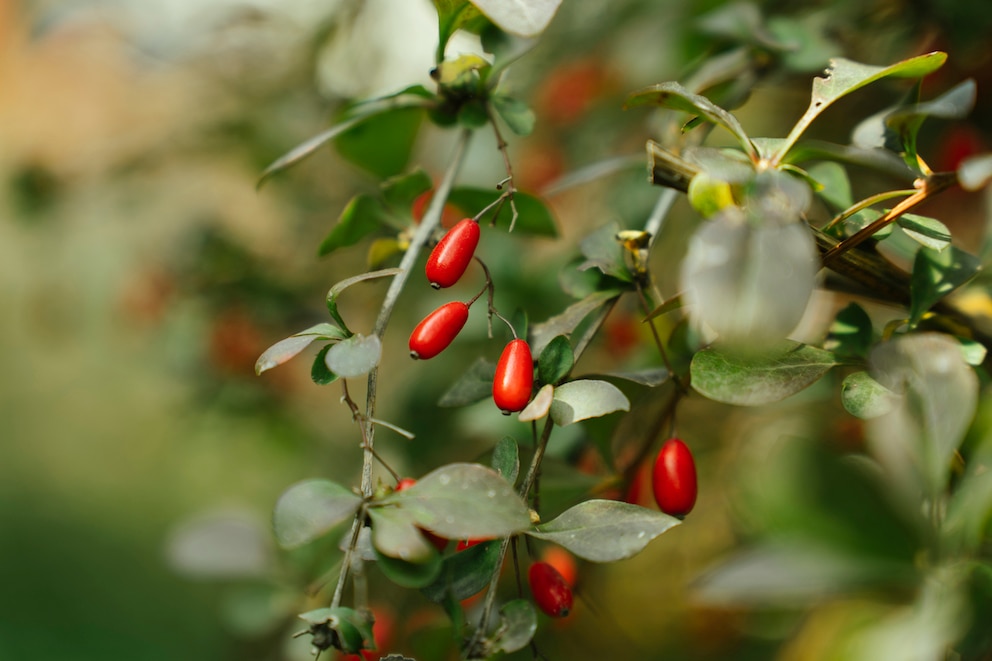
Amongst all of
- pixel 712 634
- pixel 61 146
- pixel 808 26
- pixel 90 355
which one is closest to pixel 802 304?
pixel 808 26

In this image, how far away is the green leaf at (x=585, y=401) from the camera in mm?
330

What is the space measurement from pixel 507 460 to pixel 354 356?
87mm

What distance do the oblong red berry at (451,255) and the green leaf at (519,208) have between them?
0.35 feet

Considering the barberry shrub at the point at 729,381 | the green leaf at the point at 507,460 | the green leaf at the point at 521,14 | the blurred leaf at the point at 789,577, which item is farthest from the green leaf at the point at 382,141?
the blurred leaf at the point at 789,577

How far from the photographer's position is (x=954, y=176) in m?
0.34

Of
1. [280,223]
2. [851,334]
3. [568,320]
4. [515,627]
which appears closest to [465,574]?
[515,627]

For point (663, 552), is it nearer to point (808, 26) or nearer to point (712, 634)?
point (712, 634)

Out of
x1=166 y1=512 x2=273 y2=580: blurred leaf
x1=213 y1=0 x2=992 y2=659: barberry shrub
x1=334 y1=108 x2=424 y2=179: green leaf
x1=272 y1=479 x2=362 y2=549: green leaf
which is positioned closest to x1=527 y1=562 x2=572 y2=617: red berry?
x1=213 y1=0 x2=992 y2=659: barberry shrub

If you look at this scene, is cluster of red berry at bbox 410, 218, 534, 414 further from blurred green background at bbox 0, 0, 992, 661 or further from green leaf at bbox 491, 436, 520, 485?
blurred green background at bbox 0, 0, 992, 661

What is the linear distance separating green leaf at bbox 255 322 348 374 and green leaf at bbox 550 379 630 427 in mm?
111

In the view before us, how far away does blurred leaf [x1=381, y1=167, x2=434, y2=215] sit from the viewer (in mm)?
479

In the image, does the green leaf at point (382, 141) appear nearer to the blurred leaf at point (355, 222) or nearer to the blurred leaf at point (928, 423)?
the blurred leaf at point (355, 222)

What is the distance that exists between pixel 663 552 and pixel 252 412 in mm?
612

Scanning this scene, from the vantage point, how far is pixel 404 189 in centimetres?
49
